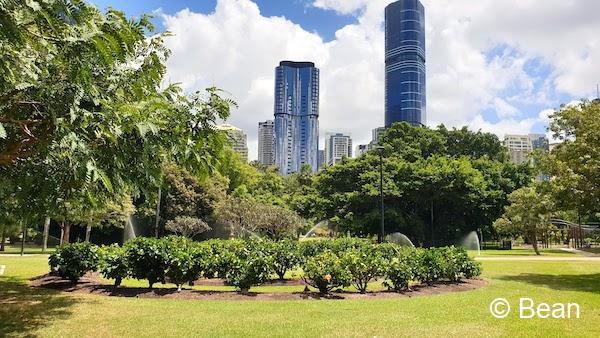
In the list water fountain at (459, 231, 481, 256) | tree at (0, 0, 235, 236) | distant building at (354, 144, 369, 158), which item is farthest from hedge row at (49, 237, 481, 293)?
distant building at (354, 144, 369, 158)

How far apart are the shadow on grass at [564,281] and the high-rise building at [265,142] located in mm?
134921

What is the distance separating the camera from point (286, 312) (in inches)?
374

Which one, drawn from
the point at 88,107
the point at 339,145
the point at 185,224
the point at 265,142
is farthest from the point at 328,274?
the point at 265,142

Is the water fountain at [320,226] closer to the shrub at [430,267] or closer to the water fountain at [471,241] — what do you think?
the water fountain at [471,241]

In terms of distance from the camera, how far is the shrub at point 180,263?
38.8 feet

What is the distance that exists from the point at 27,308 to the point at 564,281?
1608 centimetres

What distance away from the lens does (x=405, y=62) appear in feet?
486

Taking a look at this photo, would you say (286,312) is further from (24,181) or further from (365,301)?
(24,181)

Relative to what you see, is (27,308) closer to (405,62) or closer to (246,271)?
(246,271)

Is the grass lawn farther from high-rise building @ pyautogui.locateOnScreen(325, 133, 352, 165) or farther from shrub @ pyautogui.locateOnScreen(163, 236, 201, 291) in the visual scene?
high-rise building @ pyautogui.locateOnScreen(325, 133, 352, 165)

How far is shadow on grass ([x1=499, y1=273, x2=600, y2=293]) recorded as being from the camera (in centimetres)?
1428

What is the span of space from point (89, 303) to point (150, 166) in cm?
620

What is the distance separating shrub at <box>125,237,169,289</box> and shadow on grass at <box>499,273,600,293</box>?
37.4ft

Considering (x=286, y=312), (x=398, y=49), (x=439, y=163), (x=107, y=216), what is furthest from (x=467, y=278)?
(x=398, y=49)
